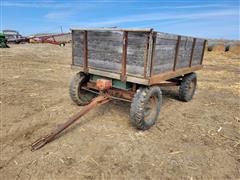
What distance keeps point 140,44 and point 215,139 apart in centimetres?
250

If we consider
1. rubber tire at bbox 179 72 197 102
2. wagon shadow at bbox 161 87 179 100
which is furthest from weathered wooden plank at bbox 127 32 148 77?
wagon shadow at bbox 161 87 179 100

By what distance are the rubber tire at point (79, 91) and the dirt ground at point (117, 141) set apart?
1.18ft

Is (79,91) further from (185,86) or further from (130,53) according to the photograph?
(185,86)

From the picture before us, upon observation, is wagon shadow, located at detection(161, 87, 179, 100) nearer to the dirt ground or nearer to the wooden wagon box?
the dirt ground

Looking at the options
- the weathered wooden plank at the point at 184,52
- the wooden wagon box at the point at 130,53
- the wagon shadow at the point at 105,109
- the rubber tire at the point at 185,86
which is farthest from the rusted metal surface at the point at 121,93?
the rubber tire at the point at 185,86

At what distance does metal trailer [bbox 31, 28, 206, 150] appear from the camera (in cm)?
387

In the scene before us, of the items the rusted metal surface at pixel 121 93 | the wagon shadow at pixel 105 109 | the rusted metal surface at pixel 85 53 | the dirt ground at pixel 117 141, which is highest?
the rusted metal surface at pixel 85 53

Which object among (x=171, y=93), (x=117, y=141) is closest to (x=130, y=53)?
(x=117, y=141)

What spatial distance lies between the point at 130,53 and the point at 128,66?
264 mm

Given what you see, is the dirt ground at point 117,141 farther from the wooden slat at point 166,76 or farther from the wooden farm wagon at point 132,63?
the wooden slat at point 166,76

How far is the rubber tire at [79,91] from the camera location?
5188mm

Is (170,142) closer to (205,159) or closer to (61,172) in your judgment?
(205,159)

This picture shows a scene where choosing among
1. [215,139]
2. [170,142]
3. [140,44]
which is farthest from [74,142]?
[215,139]

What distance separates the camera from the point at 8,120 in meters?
4.71
